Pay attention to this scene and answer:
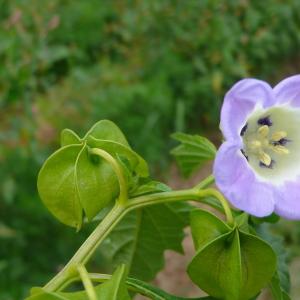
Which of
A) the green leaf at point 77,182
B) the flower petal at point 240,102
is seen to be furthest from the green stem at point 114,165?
the flower petal at point 240,102

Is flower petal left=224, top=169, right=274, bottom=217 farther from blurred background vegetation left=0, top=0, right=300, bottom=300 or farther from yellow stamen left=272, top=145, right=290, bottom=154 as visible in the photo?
blurred background vegetation left=0, top=0, right=300, bottom=300

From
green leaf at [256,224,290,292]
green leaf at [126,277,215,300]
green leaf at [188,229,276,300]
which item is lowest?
green leaf at [256,224,290,292]

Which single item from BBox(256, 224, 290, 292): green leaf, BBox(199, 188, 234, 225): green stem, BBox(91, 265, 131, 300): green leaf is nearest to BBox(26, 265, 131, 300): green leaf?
BBox(91, 265, 131, 300): green leaf

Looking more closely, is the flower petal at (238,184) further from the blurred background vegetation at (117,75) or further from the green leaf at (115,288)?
the blurred background vegetation at (117,75)

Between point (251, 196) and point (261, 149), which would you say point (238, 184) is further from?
point (261, 149)

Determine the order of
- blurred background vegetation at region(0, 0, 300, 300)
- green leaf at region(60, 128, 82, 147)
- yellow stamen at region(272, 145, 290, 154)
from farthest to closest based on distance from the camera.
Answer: blurred background vegetation at region(0, 0, 300, 300) < yellow stamen at region(272, 145, 290, 154) < green leaf at region(60, 128, 82, 147)

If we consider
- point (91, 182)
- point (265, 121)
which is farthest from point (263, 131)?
point (91, 182)
